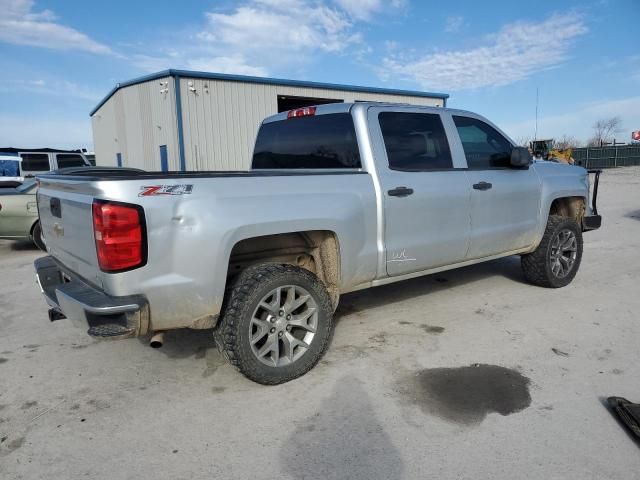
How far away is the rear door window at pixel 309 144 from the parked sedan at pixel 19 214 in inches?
214

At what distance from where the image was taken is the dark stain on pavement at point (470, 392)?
115 inches

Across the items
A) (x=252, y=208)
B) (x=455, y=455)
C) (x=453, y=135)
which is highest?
(x=453, y=135)

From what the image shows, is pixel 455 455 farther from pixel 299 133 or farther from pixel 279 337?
pixel 299 133

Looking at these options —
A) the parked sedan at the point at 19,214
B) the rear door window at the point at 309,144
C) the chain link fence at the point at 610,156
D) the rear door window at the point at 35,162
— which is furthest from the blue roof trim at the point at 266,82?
the chain link fence at the point at 610,156

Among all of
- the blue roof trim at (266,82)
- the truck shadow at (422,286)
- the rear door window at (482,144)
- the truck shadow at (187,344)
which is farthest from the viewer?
the blue roof trim at (266,82)

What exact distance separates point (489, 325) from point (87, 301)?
10.9 ft

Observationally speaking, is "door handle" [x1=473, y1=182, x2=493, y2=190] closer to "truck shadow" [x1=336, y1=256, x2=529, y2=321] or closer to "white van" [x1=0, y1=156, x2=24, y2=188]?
"truck shadow" [x1=336, y1=256, x2=529, y2=321]

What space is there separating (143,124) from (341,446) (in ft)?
54.6

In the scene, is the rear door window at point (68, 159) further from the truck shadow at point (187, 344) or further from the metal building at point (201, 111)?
the truck shadow at point (187, 344)

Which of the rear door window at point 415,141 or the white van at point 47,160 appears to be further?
the white van at point 47,160

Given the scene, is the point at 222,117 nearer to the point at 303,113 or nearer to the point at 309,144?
the point at 303,113

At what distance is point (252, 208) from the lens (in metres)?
2.99

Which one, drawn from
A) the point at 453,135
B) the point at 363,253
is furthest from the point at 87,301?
the point at 453,135

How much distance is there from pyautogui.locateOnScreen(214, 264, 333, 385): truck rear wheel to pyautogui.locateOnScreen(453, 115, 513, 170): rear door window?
6.84 ft
